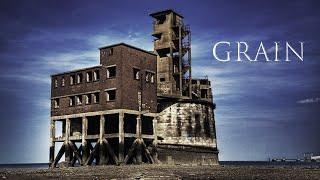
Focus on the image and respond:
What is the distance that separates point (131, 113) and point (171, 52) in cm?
1381

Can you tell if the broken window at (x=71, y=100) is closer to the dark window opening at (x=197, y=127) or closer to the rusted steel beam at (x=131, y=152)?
the rusted steel beam at (x=131, y=152)

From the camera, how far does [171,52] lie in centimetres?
5628

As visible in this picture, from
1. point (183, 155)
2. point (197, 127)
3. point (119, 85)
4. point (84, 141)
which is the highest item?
point (119, 85)

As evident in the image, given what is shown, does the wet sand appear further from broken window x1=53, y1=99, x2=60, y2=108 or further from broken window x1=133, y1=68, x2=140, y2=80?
broken window x1=53, y1=99, x2=60, y2=108

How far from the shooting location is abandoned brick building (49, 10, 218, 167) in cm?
4591

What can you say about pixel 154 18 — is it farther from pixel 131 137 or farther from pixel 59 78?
pixel 131 137

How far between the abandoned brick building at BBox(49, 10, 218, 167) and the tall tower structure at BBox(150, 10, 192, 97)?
13cm

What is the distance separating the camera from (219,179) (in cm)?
2284

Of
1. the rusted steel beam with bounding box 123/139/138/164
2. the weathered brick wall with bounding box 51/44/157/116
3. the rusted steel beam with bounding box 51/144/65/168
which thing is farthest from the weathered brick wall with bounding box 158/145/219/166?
the rusted steel beam with bounding box 51/144/65/168

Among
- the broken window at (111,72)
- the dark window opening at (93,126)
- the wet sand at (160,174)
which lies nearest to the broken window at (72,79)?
the dark window opening at (93,126)

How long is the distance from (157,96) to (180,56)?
7.60 m

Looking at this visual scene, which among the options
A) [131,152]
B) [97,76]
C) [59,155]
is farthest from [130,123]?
[59,155]

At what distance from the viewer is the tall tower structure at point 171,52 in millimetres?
56312

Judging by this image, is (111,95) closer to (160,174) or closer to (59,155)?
(59,155)
